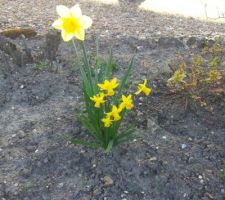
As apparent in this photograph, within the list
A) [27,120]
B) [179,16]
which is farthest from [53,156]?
[179,16]

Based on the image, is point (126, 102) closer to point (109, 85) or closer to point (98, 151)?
point (109, 85)

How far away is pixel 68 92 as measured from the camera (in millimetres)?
3635

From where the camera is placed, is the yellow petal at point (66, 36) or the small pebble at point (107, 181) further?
the small pebble at point (107, 181)

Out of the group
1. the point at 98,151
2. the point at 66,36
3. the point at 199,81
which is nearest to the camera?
the point at 66,36

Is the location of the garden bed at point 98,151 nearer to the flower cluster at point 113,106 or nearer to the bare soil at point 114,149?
the bare soil at point 114,149

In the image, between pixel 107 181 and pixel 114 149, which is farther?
pixel 114 149

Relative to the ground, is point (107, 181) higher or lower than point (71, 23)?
lower

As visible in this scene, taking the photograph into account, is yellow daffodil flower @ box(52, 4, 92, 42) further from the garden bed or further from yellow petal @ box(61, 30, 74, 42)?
the garden bed

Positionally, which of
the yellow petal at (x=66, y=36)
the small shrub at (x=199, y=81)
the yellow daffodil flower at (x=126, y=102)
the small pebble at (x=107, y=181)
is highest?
the yellow petal at (x=66, y=36)

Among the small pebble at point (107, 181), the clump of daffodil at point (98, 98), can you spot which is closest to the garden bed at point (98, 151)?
the small pebble at point (107, 181)

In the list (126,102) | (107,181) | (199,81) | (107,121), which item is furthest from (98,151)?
(199,81)

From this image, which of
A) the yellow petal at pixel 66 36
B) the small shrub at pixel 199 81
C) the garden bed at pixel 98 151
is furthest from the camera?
the small shrub at pixel 199 81

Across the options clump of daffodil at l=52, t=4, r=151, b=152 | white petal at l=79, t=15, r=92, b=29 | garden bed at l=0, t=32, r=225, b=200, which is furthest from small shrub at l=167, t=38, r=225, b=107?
white petal at l=79, t=15, r=92, b=29

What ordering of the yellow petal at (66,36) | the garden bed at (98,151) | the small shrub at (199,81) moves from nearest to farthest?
1. the yellow petal at (66,36)
2. the garden bed at (98,151)
3. the small shrub at (199,81)
